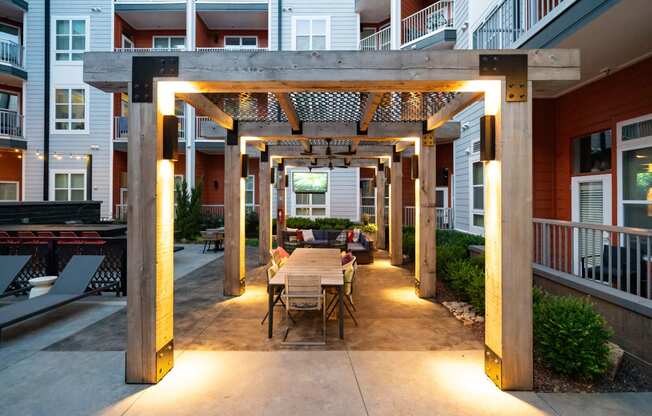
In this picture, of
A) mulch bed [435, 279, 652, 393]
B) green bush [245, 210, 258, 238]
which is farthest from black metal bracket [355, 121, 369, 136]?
green bush [245, 210, 258, 238]

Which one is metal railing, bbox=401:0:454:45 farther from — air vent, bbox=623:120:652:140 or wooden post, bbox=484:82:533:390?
wooden post, bbox=484:82:533:390

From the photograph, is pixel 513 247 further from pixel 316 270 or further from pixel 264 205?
pixel 264 205

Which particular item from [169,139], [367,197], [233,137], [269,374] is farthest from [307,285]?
[367,197]

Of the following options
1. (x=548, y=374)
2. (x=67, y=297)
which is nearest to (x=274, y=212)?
(x=67, y=297)

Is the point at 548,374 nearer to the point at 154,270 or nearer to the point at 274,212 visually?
the point at 154,270

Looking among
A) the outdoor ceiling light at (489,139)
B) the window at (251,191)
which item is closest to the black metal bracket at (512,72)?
the outdoor ceiling light at (489,139)

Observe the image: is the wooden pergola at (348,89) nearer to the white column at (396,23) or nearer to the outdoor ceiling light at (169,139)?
the outdoor ceiling light at (169,139)

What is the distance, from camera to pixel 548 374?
12.6 ft

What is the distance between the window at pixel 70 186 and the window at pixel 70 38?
5.58 meters

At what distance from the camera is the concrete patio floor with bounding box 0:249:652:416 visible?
10.6ft

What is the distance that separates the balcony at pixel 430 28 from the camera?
1168cm

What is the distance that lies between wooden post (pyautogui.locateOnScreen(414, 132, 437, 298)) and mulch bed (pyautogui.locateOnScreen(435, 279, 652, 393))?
304cm

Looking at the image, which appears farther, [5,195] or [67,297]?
[5,195]

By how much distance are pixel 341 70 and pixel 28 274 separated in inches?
343
